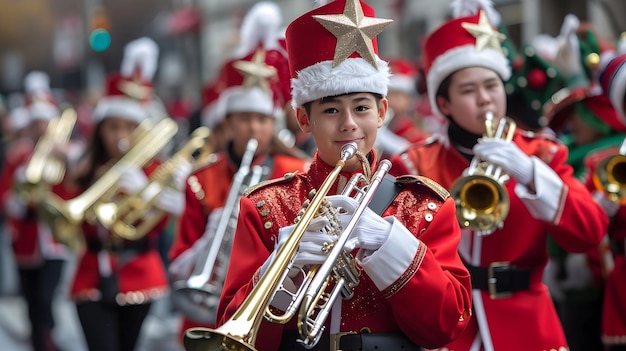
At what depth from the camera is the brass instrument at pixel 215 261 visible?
19.5ft

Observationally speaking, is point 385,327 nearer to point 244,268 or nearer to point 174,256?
point 244,268

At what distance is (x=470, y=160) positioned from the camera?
5.16 metres

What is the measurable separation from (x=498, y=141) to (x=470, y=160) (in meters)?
0.32

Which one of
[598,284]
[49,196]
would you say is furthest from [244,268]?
[49,196]

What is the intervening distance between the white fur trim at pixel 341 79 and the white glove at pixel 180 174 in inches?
165

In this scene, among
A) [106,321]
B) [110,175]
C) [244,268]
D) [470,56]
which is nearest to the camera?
[244,268]

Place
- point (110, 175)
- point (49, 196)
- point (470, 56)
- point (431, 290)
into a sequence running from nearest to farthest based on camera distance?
1. point (431, 290)
2. point (470, 56)
3. point (110, 175)
4. point (49, 196)

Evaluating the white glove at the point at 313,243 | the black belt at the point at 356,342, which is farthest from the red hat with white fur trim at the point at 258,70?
the white glove at the point at 313,243

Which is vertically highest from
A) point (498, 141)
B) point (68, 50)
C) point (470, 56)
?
point (470, 56)

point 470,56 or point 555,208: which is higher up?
point 470,56

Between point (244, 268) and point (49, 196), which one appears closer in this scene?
point (244, 268)

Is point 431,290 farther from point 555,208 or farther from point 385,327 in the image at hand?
point 555,208

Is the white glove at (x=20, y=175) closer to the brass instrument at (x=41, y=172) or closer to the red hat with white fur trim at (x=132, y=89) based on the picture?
the brass instrument at (x=41, y=172)

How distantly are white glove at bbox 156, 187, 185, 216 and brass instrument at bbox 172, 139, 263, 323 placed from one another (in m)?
1.60
